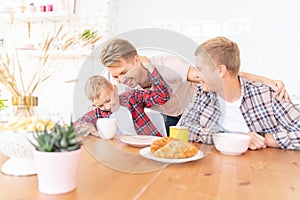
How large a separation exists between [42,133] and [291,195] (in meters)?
0.56

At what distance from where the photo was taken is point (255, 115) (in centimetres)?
125

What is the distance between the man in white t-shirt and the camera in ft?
4.23

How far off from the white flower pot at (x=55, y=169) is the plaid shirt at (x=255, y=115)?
667mm

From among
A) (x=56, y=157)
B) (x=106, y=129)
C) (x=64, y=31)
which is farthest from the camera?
(x=64, y=31)

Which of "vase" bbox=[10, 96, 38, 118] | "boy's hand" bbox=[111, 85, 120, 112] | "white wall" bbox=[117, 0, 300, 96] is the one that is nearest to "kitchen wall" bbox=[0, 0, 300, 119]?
"white wall" bbox=[117, 0, 300, 96]

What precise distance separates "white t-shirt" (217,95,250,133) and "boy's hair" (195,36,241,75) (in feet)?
0.54

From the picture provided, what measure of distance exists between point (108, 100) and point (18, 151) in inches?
35.5

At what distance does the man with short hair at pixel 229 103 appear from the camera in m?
1.18

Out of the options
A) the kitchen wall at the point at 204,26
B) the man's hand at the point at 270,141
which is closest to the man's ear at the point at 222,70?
the man's hand at the point at 270,141

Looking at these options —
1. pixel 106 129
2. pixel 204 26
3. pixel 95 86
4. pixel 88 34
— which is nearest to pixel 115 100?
pixel 95 86

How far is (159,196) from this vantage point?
0.56 metres

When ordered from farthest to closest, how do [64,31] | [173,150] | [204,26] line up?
1. [64,31]
2. [204,26]
3. [173,150]

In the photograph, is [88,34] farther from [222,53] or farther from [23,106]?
[23,106]

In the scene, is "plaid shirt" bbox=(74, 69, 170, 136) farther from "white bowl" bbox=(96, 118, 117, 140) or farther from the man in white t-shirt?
"white bowl" bbox=(96, 118, 117, 140)
